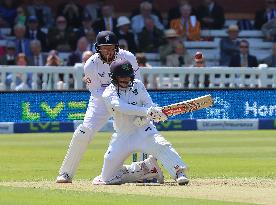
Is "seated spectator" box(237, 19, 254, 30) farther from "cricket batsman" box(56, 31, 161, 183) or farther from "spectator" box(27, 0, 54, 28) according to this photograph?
"cricket batsman" box(56, 31, 161, 183)

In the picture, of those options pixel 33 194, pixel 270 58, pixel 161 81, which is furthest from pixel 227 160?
pixel 270 58

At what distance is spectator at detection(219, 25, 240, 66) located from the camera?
26625 mm

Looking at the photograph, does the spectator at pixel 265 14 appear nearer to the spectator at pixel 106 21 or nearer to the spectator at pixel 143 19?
the spectator at pixel 143 19

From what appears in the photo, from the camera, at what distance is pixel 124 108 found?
12.6m

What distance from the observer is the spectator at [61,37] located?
26859mm

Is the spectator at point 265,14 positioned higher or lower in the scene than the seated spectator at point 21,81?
higher

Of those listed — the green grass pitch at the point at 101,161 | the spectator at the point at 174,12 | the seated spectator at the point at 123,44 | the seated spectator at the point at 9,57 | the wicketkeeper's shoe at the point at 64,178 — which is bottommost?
the green grass pitch at the point at 101,161

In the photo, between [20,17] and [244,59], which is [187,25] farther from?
[20,17]

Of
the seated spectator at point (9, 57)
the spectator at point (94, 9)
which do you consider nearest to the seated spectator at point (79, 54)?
the seated spectator at point (9, 57)

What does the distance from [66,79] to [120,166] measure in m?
10.4

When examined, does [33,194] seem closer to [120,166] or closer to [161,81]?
[120,166]

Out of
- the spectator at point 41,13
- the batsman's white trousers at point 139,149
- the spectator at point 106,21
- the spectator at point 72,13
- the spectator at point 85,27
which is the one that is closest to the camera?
the batsman's white trousers at point 139,149

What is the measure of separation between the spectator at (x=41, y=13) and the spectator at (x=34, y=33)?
2.72ft

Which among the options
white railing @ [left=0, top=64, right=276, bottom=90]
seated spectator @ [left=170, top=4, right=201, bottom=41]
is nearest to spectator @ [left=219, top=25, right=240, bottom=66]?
seated spectator @ [left=170, top=4, right=201, bottom=41]
